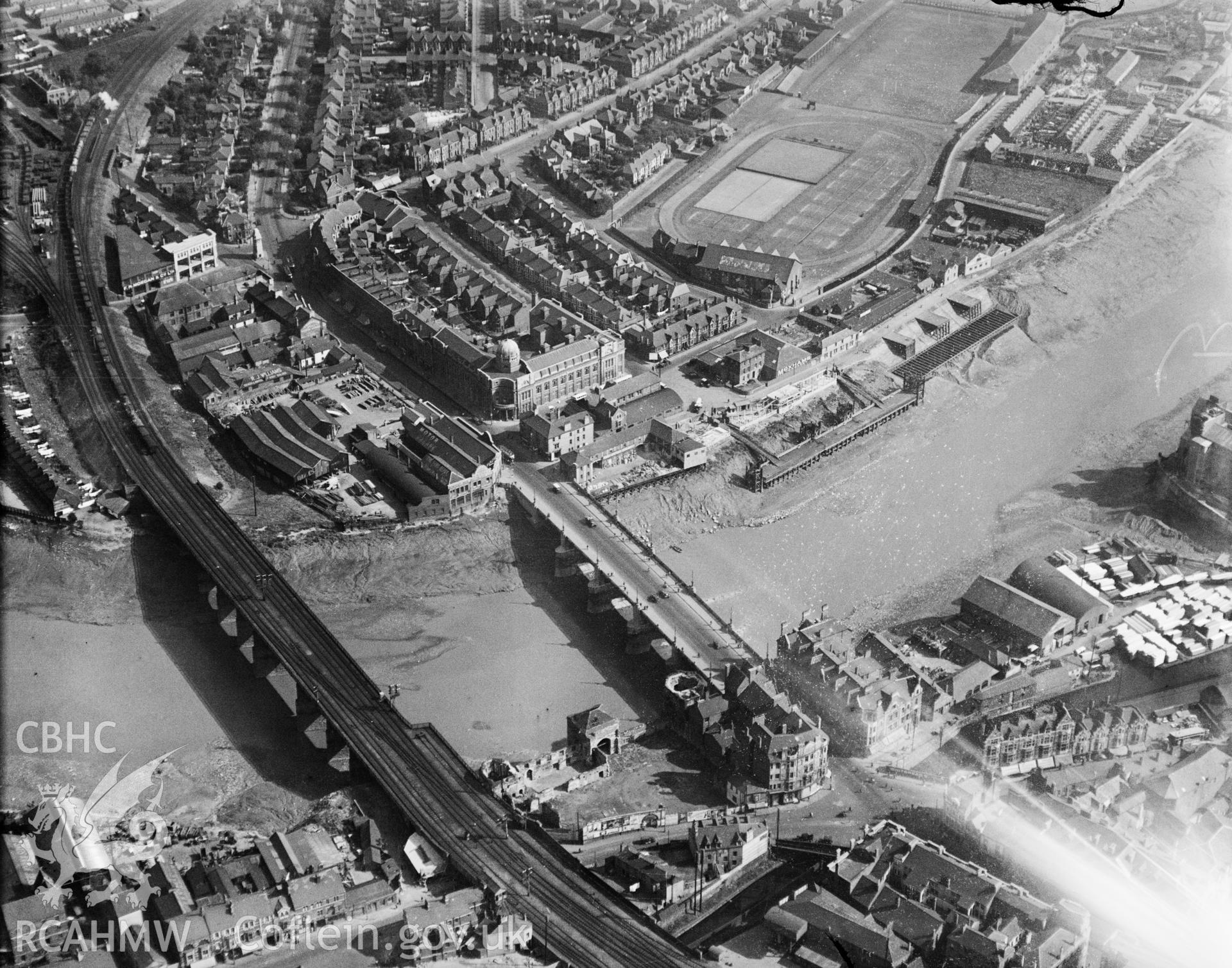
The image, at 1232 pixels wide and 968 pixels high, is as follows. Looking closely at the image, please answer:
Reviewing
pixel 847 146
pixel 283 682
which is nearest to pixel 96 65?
pixel 847 146

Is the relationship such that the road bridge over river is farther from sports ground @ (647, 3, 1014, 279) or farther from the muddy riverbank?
sports ground @ (647, 3, 1014, 279)

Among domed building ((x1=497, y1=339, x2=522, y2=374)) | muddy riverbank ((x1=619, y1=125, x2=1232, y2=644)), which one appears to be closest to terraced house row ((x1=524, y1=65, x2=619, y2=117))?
muddy riverbank ((x1=619, y1=125, x2=1232, y2=644))

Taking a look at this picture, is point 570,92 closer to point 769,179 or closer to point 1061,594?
point 769,179

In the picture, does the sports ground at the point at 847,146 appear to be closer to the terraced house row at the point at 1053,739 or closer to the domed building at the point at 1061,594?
the domed building at the point at 1061,594

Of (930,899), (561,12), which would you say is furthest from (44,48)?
(930,899)

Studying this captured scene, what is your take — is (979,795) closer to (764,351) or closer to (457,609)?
(457,609)

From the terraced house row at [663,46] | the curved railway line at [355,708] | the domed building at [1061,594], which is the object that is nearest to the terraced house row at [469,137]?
the terraced house row at [663,46]

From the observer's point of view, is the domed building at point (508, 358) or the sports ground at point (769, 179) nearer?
the domed building at point (508, 358)
